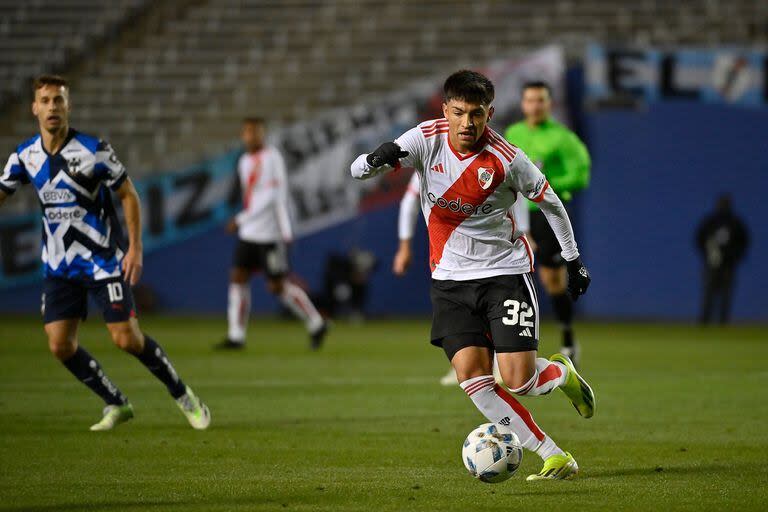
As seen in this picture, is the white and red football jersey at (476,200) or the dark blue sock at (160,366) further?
the dark blue sock at (160,366)

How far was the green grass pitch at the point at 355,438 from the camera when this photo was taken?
238 inches

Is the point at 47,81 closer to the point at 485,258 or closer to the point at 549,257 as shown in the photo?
the point at 485,258

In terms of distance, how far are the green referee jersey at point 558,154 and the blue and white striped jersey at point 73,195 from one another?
4.39m

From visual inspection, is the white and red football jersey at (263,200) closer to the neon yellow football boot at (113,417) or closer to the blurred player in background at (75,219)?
the neon yellow football boot at (113,417)

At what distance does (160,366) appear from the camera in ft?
27.9

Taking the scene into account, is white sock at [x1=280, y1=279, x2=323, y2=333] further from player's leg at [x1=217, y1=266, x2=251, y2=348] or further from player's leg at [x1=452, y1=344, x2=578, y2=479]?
player's leg at [x1=452, y1=344, x2=578, y2=479]

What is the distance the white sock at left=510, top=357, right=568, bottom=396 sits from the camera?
660cm

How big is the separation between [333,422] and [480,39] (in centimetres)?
1669

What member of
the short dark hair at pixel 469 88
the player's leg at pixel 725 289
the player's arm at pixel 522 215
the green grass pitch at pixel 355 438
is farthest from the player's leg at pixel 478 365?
the player's leg at pixel 725 289

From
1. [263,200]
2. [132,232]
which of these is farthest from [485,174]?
[263,200]

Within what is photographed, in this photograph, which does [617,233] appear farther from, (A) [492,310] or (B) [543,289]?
(A) [492,310]

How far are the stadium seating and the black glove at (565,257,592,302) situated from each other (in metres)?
17.4

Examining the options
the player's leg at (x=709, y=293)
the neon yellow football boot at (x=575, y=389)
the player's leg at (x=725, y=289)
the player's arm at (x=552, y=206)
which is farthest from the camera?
the player's leg at (x=709, y=293)

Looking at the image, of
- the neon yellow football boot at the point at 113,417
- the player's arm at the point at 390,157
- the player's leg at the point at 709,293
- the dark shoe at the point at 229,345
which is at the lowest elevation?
the player's leg at the point at 709,293
